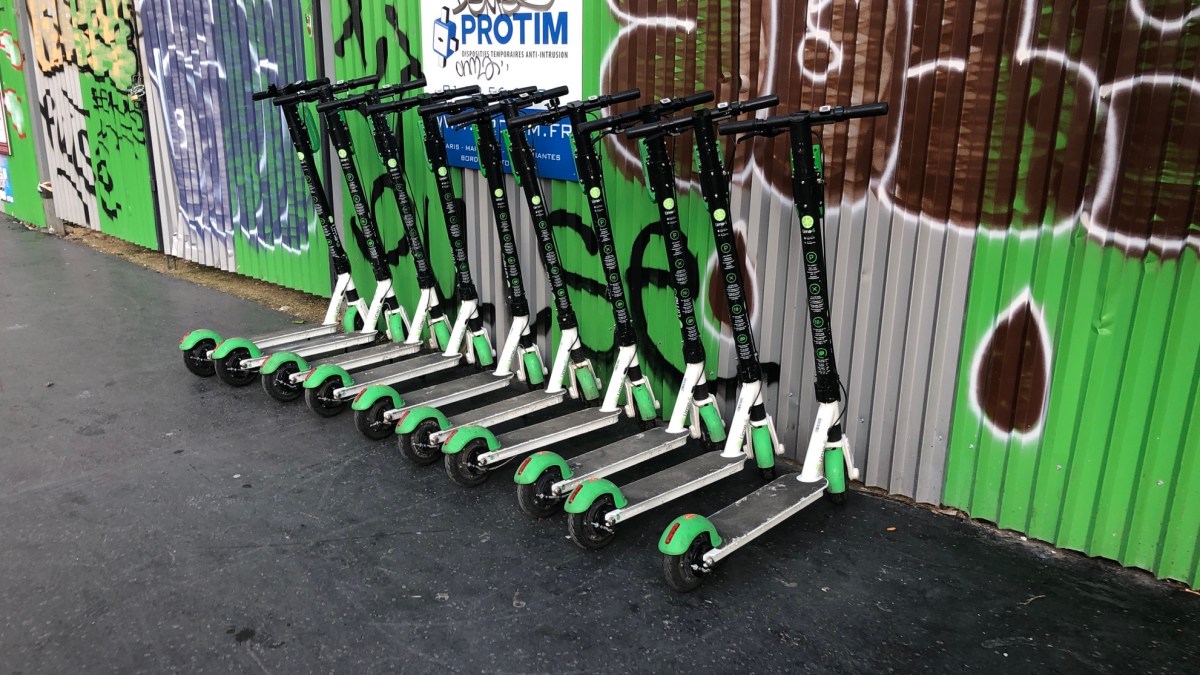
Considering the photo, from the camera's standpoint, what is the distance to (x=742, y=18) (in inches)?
173

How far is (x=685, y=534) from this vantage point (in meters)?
3.45

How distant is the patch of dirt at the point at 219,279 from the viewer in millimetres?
7887

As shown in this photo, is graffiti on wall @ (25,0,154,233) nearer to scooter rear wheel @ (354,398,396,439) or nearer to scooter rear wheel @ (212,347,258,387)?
scooter rear wheel @ (212,347,258,387)

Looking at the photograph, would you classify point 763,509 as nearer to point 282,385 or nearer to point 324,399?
point 324,399

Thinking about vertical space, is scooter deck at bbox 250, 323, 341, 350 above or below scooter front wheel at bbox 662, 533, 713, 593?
above

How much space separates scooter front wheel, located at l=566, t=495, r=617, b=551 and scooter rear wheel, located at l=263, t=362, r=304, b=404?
2643 mm

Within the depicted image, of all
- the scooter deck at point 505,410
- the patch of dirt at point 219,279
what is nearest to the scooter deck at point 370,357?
the scooter deck at point 505,410

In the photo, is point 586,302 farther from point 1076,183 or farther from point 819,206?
point 1076,183

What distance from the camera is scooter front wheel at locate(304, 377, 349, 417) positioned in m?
5.29

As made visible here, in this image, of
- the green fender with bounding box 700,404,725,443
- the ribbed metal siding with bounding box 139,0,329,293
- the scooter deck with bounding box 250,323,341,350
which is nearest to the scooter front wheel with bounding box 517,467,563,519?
the green fender with bounding box 700,404,725,443

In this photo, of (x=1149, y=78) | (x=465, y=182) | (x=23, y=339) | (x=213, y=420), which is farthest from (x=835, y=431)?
(x=23, y=339)

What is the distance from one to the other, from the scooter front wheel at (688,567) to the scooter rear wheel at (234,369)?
365 cm

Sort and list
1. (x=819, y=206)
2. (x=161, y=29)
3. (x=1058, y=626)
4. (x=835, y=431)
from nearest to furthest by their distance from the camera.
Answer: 1. (x=1058, y=626)
2. (x=819, y=206)
3. (x=835, y=431)
4. (x=161, y=29)

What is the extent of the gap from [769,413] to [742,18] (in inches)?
84.6
